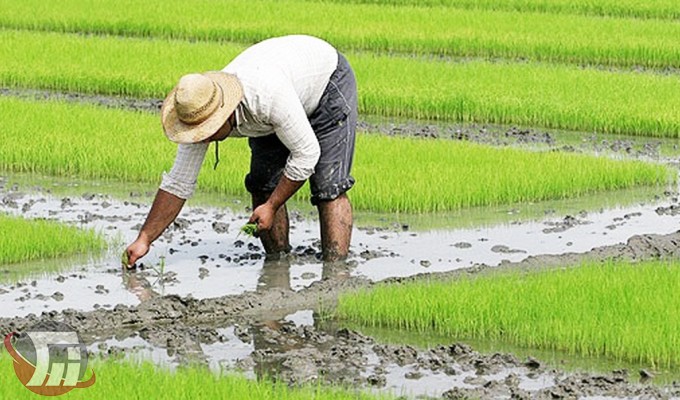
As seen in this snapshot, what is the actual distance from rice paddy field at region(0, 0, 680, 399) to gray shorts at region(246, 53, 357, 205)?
353 mm

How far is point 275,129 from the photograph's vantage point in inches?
209

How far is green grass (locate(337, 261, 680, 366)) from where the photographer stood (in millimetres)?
4695

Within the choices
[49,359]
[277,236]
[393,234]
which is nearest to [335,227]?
[277,236]

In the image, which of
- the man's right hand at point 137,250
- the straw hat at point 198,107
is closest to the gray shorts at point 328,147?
the man's right hand at point 137,250

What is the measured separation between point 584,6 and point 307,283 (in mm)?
10831

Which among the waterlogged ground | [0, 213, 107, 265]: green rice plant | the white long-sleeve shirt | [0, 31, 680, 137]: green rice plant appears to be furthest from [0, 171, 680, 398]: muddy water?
[0, 31, 680, 137]: green rice plant

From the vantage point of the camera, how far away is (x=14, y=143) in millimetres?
8414

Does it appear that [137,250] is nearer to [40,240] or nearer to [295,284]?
[295,284]

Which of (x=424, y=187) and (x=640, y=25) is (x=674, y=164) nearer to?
(x=424, y=187)

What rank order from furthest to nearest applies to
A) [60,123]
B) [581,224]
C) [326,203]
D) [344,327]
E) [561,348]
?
[60,123] < [581,224] < [326,203] < [344,327] < [561,348]

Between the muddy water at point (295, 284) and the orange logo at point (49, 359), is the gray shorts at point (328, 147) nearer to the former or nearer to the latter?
the muddy water at point (295, 284)

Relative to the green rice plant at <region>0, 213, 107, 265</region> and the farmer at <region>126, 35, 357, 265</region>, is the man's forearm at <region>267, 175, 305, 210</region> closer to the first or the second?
the farmer at <region>126, 35, 357, 265</region>

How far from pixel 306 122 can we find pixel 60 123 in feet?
13.4

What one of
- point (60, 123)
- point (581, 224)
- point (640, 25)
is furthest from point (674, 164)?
point (640, 25)
